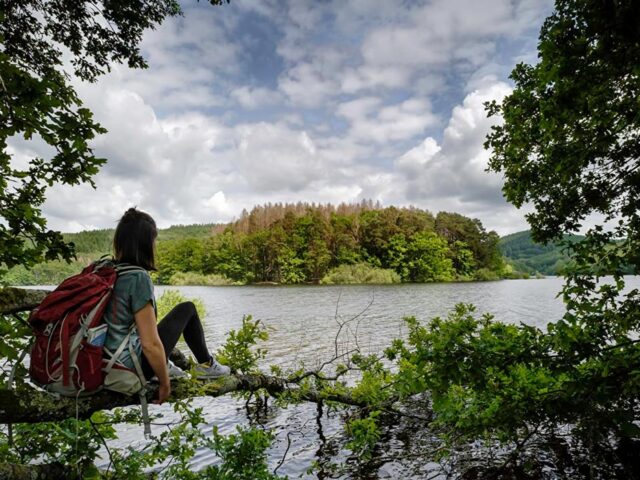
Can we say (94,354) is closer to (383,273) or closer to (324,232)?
(383,273)

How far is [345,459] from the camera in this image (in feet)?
20.0

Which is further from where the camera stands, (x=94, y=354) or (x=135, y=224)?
(x=135, y=224)

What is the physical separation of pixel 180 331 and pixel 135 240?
0.92 metres

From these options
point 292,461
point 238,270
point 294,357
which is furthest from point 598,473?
point 238,270

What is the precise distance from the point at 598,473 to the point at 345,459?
342cm

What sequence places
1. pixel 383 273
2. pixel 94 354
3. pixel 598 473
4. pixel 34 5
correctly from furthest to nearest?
1. pixel 383 273
2. pixel 34 5
3. pixel 598 473
4. pixel 94 354

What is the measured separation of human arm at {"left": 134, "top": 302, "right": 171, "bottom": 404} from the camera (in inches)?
106

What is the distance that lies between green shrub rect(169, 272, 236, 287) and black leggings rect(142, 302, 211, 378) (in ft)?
252

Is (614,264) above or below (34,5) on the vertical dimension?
below

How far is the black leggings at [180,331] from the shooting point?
3.28m

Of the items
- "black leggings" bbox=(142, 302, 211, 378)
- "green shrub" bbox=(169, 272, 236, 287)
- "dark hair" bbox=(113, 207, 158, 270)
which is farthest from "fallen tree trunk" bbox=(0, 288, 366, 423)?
"green shrub" bbox=(169, 272, 236, 287)

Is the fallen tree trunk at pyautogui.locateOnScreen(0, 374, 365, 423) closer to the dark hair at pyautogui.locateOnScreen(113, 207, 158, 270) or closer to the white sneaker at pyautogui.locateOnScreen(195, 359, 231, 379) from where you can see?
the white sneaker at pyautogui.locateOnScreen(195, 359, 231, 379)

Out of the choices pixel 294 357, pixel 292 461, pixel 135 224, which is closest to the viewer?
pixel 135 224

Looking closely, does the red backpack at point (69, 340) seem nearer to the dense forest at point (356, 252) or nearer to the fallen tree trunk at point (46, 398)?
the fallen tree trunk at point (46, 398)
